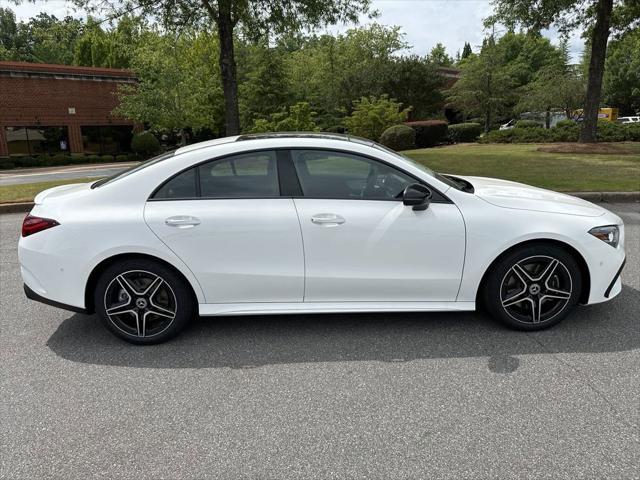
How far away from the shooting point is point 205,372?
321 cm

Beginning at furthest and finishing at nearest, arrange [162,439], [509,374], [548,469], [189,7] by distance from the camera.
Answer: [189,7]
[509,374]
[162,439]
[548,469]

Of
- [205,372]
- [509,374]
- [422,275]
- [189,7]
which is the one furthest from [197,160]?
[189,7]

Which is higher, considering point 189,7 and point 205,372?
point 189,7

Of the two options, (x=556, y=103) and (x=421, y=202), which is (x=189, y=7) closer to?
(x=421, y=202)

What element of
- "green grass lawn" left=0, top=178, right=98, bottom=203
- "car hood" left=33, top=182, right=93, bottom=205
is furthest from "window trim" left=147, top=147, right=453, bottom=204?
"green grass lawn" left=0, top=178, right=98, bottom=203

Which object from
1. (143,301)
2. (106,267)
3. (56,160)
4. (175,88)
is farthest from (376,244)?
(56,160)

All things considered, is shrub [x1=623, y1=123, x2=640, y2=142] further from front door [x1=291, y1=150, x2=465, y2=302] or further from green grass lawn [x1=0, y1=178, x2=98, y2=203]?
green grass lawn [x1=0, y1=178, x2=98, y2=203]

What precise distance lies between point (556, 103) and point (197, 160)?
3689cm

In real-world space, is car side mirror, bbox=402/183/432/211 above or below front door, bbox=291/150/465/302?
above

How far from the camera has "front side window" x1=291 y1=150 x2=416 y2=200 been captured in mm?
3609

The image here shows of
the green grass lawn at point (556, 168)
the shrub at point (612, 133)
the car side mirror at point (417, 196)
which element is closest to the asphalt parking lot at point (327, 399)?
the car side mirror at point (417, 196)

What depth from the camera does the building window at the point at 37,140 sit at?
2827cm

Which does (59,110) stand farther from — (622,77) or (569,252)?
(622,77)

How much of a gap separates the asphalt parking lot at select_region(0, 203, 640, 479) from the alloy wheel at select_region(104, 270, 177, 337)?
0.54ft
